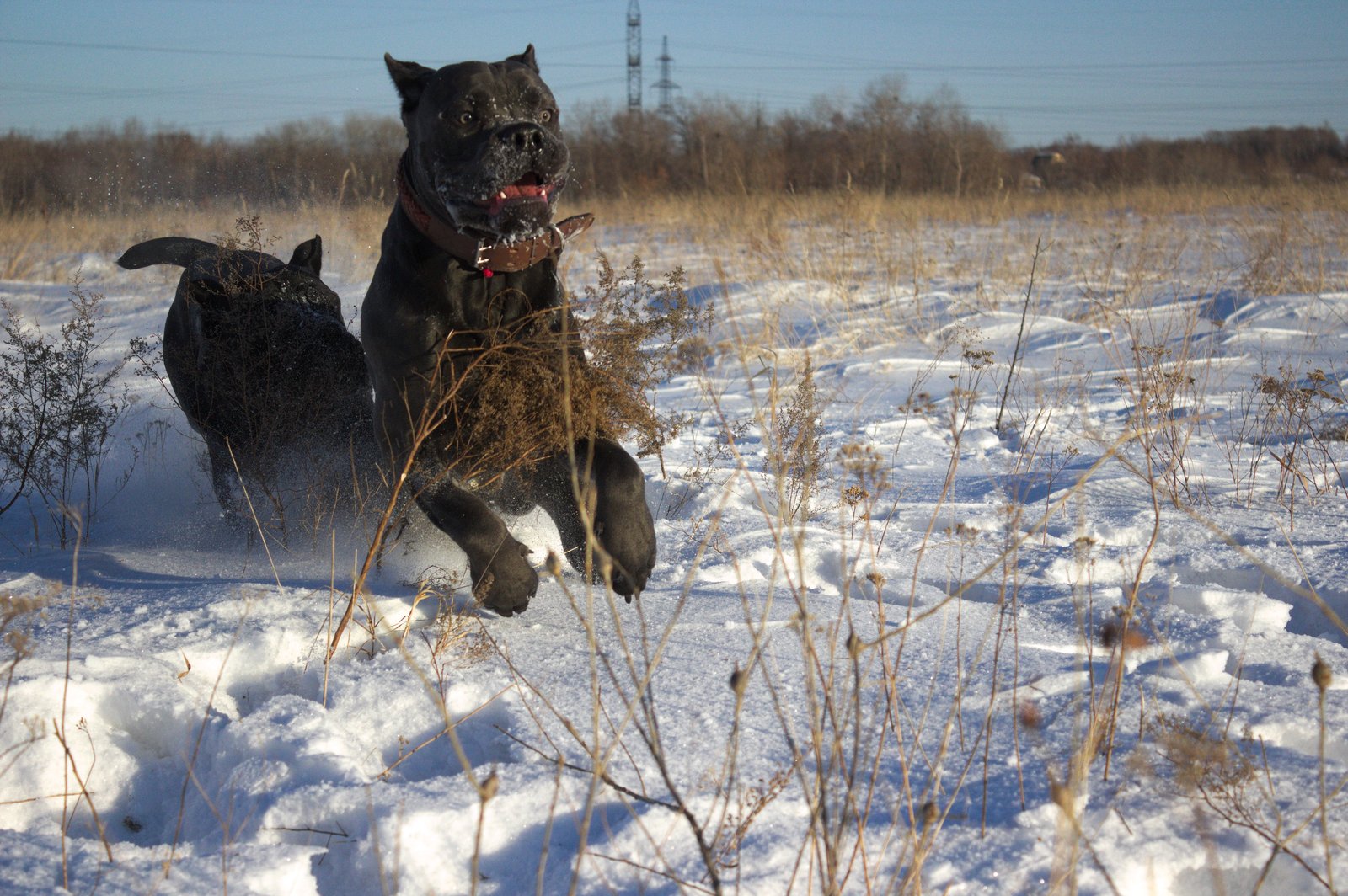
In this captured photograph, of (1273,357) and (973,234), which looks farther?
(973,234)

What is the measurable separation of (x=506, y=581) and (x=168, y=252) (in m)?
2.46

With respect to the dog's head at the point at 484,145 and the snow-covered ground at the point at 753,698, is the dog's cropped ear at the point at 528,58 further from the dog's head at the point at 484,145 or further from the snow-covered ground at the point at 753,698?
the snow-covered ground at the point at 753,698

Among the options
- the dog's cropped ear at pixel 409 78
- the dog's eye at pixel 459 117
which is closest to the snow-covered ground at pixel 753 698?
the dog's eye at pixel 459 117

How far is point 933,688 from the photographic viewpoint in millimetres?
1914

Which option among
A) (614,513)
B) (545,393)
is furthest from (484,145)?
(614,513)

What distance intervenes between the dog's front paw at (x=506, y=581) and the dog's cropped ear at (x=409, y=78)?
4.07 ft

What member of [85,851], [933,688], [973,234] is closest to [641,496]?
[933,688]

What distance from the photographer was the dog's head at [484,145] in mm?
2449

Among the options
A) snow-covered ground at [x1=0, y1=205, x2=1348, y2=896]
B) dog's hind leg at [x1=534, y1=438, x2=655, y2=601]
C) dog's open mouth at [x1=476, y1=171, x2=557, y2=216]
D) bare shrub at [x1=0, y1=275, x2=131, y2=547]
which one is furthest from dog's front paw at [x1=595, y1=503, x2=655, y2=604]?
bare shrub at [x1=0, y1=275, x2=131, y2=547]

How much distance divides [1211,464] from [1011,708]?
232 centimetres

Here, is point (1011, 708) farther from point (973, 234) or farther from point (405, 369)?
point (973, 234)

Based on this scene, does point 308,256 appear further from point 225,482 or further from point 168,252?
point 225,482

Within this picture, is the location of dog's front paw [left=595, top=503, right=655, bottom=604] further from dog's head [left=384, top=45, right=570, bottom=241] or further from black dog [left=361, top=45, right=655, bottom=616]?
dog's head [left=384, top=45, right=570, bottom=241]

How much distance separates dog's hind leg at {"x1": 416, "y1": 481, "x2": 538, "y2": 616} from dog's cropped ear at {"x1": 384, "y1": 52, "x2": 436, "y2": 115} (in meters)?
1.06
